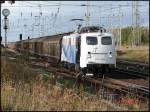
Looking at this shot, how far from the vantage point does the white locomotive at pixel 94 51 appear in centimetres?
2700

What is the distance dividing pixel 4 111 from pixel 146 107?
3377 millimetres

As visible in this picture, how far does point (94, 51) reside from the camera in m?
27.4

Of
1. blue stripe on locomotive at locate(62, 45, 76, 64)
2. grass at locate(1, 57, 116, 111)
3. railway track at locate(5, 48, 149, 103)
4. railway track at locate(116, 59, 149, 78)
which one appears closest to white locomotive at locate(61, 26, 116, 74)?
blue stripe on locomotive at locate(62, 45, 76, 64)

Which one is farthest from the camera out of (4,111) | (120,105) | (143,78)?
(143,78)

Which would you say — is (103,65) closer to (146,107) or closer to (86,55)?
(86,55)

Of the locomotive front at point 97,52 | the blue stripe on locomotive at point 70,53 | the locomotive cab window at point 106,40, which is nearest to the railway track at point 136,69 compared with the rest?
the locomotive front at point 97,52

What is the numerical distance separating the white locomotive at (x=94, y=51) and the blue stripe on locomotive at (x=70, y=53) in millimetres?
380

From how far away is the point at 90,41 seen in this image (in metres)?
27.6

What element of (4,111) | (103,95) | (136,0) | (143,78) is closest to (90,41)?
(143,78)

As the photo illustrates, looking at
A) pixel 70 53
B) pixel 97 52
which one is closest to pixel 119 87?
pixel 97 52

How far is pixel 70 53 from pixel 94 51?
3310mm

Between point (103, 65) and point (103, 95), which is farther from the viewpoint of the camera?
point (103, 65)

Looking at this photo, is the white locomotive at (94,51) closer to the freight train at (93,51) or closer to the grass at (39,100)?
the freight train at (93,51)

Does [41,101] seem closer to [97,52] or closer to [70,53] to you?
[97,52]
